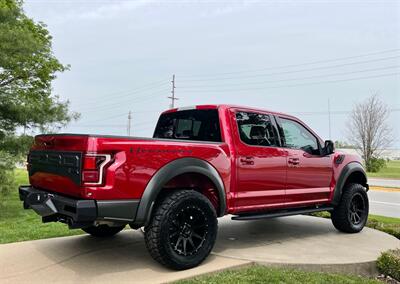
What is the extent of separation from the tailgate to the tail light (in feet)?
0.19

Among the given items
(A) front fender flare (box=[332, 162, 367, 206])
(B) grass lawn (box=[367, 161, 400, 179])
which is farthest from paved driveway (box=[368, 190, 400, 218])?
(B) grass lawn (box=[367, 161, 400, 179])

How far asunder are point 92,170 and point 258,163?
2243 mm

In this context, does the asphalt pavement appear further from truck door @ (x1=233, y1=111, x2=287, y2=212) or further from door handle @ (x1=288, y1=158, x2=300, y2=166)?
truck door @ (x1=233, y1=111, x2=287, y2=212)

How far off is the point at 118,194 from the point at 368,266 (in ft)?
10.4

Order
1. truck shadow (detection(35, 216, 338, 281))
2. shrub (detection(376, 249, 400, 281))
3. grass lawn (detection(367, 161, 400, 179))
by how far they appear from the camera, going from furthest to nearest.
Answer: grass lawn (detection(367, 161, 400, 179))
shrub (detection(376, 249, 400, 281))
truck shadow (detection(35, 216, 338, 281))

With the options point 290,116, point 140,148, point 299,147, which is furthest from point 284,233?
point 140,148

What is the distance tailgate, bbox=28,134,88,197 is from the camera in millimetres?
4047

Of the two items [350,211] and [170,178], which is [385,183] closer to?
[350,211]

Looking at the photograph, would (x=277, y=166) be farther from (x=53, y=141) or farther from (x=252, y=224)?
(x=53, y=141)

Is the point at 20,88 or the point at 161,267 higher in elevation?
the point at 20,88

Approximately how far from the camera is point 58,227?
7055mm

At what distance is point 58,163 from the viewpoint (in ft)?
14.4

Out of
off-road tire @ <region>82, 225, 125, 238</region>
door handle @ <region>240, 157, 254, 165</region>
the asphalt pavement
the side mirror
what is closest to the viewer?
door handle @ <region>240, 157, 254, 165</region>

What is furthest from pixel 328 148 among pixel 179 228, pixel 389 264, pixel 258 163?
pixel 179 228
